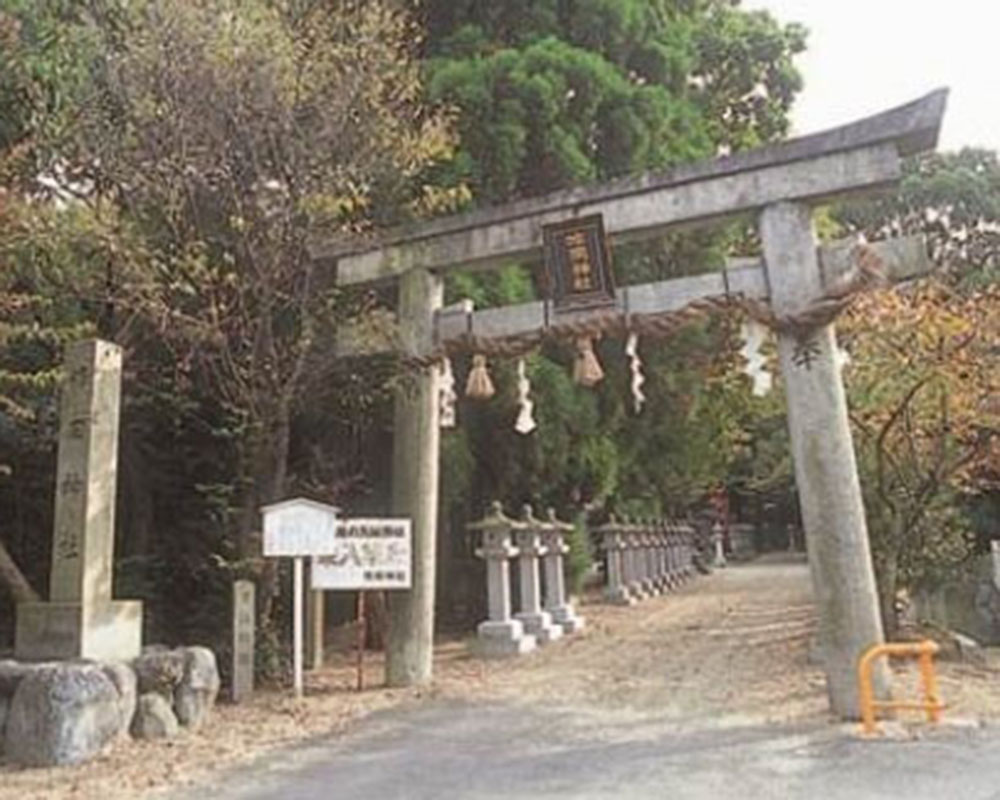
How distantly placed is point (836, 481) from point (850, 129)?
300cm

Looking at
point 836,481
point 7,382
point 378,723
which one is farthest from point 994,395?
point 7,382

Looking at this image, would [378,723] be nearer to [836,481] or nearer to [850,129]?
[836,481]

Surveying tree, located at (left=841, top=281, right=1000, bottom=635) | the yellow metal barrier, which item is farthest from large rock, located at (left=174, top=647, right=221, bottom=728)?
tree, located at (left=841, top=281, right=1000, bottom=635)

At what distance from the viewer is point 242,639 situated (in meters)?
9.95

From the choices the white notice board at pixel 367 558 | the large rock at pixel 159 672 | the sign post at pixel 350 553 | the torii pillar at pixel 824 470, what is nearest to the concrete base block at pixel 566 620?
the sign post at pixel 350 553

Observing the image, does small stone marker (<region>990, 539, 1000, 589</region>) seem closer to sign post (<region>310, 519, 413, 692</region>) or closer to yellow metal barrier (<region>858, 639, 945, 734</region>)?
yellow metal barrier (<region>858, 639, 945, 734</region>)

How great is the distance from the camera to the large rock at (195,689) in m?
8.53

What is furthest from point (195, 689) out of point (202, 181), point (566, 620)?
point (566, 620)

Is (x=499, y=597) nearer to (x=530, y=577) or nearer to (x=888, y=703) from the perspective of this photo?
(x=530, y=577)

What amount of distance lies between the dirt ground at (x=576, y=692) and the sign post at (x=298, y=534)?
0.82 m

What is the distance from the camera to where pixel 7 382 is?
9.83 meters

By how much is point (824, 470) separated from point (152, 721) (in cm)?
596

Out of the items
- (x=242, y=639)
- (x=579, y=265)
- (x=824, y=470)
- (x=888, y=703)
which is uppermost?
(x=579, y=265)

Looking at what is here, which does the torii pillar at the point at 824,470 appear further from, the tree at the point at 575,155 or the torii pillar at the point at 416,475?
the tree at the point at 575,155
